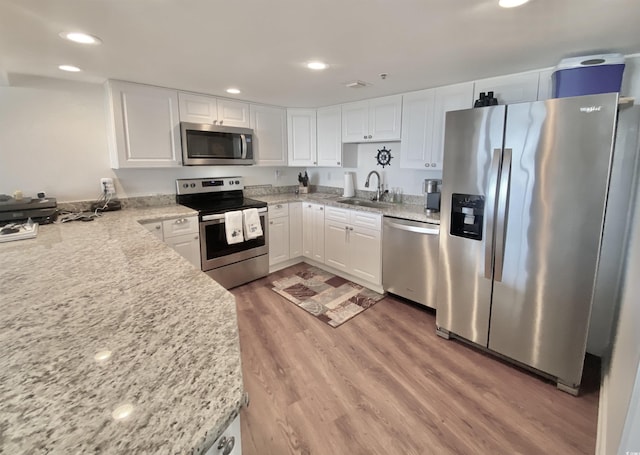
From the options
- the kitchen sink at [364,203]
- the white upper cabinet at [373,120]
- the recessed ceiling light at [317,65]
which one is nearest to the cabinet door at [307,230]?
the kitchen sink at [364,203]

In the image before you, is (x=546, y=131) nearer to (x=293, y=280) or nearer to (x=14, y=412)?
(x=14, y=412)

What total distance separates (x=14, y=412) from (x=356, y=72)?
2.58 metres

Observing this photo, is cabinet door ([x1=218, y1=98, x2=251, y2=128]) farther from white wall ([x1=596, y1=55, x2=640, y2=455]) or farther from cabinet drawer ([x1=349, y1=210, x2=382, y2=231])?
white wall ([x1=596, y1=55, x2=640, y2=455])

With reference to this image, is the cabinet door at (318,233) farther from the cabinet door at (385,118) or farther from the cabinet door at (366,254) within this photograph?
the cabinet door at (385,118)

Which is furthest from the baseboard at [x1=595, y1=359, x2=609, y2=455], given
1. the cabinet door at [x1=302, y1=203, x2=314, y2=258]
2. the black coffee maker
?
the cabinet door at [x1=302, y1=203, x2=314, y2=258]

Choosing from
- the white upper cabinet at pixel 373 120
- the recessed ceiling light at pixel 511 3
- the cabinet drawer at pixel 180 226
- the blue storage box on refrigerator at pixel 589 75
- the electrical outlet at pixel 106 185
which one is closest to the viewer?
the recessed ceiling light at pixel 511 3

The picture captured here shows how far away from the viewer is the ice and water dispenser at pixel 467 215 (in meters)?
2.17

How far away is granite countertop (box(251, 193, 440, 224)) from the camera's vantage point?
2.77 m

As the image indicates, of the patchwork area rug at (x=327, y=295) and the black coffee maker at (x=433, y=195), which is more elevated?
the black coffee maker at (x=433, y=195)

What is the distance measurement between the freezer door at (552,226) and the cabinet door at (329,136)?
2114mm

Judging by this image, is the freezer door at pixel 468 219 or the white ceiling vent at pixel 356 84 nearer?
the freezer door at pixel 468 219

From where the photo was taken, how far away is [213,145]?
3314 mm

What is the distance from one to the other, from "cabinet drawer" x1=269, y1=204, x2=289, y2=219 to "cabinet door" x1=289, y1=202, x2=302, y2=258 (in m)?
0.08

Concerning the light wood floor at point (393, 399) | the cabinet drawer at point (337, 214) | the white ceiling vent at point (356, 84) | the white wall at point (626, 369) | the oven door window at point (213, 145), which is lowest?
the light wood floor at point (393, 399)
